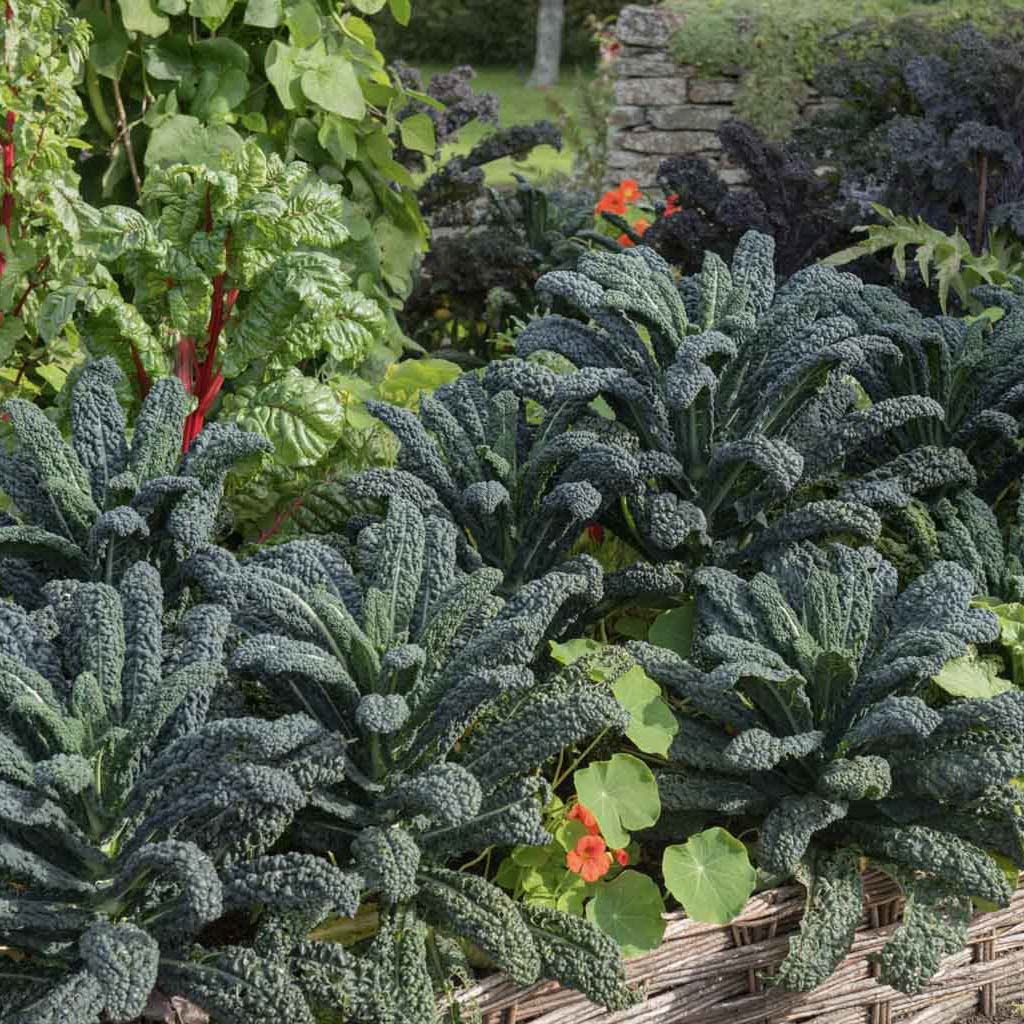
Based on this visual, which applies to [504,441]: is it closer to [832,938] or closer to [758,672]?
[758,672]

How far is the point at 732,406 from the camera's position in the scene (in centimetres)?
234

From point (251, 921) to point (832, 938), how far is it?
79 centimetres

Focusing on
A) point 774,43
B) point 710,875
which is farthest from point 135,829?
point 774,43

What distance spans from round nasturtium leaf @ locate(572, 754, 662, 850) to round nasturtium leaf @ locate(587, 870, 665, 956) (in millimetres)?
57

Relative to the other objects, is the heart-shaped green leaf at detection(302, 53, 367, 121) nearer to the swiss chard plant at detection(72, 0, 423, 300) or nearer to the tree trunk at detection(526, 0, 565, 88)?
the swiss chard plant at detection(72, 0, 423, 300)

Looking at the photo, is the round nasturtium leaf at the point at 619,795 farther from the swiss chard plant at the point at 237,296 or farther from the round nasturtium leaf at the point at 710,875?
the swiss chard plant at the point at 237,296

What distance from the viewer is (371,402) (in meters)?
2.19

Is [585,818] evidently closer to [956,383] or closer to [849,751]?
[849,751]

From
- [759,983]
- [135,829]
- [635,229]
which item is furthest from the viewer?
[635,229]

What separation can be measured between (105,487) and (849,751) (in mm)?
1210

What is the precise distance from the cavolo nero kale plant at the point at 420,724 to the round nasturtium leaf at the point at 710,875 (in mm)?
148

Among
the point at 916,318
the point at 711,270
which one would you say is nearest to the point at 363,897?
the point at 711,270

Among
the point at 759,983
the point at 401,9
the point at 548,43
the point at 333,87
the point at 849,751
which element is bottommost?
the point at 759,983

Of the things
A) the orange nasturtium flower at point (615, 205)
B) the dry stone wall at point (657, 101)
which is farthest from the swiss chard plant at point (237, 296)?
the dry stone wall at point (657, 101)
